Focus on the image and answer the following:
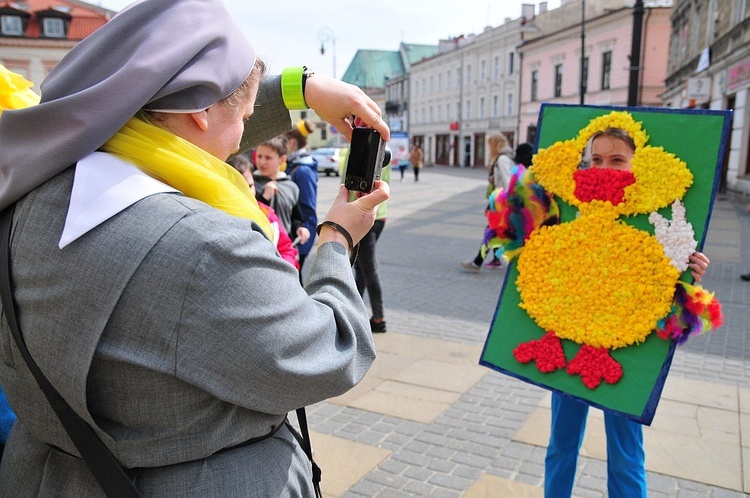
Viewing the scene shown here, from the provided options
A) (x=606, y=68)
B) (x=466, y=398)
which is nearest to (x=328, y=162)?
(x=606, y=68)

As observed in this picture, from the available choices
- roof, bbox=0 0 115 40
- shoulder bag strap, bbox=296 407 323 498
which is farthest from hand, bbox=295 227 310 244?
roof, bbox=0 0 115 40

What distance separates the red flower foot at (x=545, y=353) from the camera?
2.30 metres

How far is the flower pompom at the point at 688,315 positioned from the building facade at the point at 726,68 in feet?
46.7

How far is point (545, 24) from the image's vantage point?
41438 millimetres

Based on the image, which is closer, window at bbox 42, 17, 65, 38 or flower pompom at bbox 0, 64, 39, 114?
flower pompom at bbox 0, 64, 39, 114

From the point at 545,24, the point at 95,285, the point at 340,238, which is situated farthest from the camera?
the point at 545,24

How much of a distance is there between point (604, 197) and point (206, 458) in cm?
174

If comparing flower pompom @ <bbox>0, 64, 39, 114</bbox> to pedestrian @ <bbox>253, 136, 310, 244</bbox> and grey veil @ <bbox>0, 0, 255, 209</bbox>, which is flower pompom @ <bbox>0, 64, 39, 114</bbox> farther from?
pedestrian @ <bbox>253, 136, 310, 244</bbox>

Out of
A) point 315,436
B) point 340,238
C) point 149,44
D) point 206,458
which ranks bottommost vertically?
point 315,436

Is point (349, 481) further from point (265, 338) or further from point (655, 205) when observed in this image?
point (265, 338)

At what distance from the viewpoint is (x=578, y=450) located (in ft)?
7.93

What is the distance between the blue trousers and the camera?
2.27m

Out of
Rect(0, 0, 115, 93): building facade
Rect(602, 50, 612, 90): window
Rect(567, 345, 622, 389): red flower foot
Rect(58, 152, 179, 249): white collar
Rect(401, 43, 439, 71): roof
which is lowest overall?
Rect(567, 345, 622, 389): red flower foot

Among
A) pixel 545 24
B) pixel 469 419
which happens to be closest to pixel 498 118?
pixel 545 24
